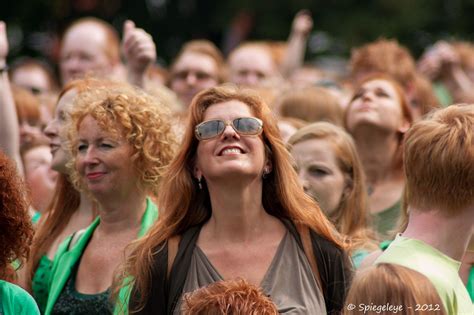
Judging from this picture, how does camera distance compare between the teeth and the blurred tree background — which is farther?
the blurred tree background

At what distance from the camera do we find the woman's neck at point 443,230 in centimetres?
454

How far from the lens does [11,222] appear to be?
5.00 metres

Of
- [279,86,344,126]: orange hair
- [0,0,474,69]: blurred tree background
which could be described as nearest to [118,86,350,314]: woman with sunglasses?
[279,86,344,126]: orange hair

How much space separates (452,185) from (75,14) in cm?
1125

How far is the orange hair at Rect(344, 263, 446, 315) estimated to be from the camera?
13.1 feet

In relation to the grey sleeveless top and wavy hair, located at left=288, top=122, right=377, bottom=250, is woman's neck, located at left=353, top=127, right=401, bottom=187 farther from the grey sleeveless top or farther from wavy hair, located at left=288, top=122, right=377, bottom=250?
the grey sleeveless top

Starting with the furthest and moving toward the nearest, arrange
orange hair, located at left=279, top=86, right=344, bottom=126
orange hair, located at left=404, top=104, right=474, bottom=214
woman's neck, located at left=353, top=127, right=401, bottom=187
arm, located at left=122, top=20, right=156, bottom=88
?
orange hair, located at left=279, top=86, right=344, bottom=126 → woman's neck, located at left=353, top=127, right=401, bottom=187 → arm, located at left=122, top=20, right=156, bottom=88 → orange hair, located at left=404, top=104, right=474, bottom=214

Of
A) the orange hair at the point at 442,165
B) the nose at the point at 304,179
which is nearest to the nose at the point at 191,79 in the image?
the nose at the point at 304,179

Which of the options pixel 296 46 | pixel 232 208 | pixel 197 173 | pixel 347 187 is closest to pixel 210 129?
pixel 197 173

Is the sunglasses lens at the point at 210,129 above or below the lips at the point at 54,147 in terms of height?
Result: below

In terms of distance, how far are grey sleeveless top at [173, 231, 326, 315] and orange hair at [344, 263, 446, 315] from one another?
79cm

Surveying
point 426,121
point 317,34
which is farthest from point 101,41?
point 317,34

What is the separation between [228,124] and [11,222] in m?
1.00

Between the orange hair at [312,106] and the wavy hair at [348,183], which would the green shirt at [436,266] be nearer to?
the wavy hair at [348,183]
